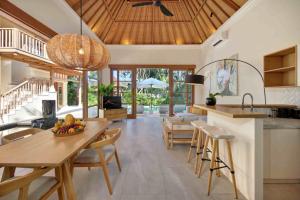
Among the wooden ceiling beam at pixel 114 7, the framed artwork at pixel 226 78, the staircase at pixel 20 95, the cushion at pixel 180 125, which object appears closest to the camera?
the cushion at pixel 180 125

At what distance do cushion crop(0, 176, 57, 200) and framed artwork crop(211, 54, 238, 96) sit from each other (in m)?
4.87

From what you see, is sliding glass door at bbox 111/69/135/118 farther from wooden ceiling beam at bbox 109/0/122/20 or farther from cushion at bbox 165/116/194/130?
cushion at bbox 165/116/194/130

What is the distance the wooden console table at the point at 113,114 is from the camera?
744 centimetres

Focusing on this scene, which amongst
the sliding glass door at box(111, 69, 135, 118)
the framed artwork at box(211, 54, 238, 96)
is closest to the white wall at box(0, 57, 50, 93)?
the sliding glass door at box(111, 69, 135, 118)

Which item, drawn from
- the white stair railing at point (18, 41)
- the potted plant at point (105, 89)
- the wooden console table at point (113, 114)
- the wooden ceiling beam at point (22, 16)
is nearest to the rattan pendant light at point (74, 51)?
the wooden ceiling beam at point (22, 16)

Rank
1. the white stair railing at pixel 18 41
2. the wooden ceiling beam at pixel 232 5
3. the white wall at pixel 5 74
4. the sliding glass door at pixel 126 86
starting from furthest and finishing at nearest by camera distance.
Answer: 1. the sliding glass door at pixel 126 86
2. the white wall at pixel 5 74
3. the white stair railing at pixel 18 41
4. the wooden ceiling beam at pixel 232 5

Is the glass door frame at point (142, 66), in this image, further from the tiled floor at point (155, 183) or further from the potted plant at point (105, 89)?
the tiled floor at point (155, 183)

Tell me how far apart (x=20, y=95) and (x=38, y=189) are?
8.40 m

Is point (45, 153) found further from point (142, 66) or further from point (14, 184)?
point (142, 66)

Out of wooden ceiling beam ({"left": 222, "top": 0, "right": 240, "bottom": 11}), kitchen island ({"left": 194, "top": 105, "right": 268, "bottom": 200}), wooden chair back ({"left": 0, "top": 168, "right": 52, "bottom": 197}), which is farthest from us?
wooden ceiling beam ({"left": 222, "top": 0, "right": 240, "bottom": 11})

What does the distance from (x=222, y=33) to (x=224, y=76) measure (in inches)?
51.3

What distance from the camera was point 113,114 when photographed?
765 cm

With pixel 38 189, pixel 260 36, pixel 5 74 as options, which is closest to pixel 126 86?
pixel 5 74

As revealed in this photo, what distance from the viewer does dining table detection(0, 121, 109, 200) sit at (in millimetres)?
1532
